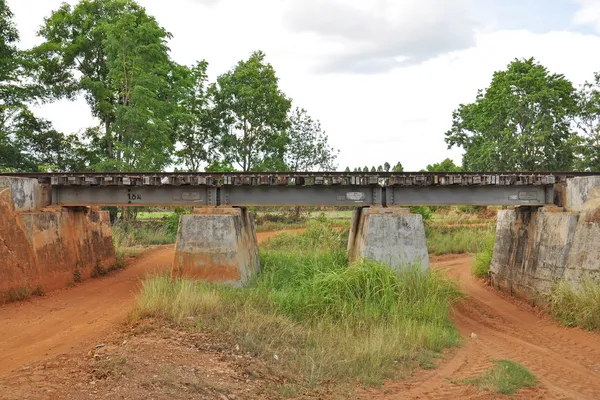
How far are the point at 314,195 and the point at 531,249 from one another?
6090mm

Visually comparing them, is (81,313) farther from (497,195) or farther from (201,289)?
(497,195)

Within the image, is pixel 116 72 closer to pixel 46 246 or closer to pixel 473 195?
pixel 46 246

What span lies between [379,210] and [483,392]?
624 cm

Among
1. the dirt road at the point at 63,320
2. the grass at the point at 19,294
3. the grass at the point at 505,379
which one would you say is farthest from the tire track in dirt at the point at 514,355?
the grass at the point at 19,294

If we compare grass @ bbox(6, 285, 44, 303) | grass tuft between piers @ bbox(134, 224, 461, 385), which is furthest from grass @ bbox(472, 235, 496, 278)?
grass @ bbox(6, 285, 44, 303)

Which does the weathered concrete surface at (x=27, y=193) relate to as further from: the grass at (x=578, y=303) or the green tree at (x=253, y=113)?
the green tree at (x=253, y=113)

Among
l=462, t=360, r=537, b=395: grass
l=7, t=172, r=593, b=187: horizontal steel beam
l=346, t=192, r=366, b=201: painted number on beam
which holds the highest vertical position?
l=7, t=172, r=593, b=187: horizontal steel beam

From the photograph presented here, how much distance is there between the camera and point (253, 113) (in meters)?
32.4

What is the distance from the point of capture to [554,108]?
96.4ft

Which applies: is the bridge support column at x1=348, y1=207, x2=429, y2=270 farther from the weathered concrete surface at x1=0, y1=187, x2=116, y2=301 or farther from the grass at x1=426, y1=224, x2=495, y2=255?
the grass at x1=426, y1=224, x2=495, y2=255

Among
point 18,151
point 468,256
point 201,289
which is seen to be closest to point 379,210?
point 201,289

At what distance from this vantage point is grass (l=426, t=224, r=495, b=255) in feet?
76.3

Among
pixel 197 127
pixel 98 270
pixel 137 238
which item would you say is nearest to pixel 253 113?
pixel 197 127

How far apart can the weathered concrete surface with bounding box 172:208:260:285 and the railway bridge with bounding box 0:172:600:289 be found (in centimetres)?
2
